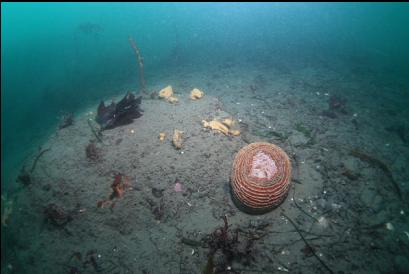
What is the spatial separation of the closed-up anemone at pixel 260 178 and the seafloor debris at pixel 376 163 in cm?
234

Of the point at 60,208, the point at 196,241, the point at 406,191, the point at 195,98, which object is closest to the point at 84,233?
the point at 60,208

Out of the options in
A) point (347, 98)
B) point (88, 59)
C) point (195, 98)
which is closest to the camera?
point (195, 98)

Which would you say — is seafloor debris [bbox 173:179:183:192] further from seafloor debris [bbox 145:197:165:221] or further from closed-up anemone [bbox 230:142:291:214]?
closed-up anemone [bbox 230:142:291:214]

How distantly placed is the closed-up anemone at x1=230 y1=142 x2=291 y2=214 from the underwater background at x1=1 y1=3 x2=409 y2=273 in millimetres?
1467

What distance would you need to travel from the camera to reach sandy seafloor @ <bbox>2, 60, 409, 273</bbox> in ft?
14.4

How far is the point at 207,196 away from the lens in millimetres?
5270

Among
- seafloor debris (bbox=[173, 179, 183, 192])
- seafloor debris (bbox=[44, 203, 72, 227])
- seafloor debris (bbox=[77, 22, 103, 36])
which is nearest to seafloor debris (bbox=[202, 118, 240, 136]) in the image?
seafloor debris (bbox=[173, 179, 183, 192])

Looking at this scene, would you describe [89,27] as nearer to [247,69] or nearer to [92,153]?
[247,69]

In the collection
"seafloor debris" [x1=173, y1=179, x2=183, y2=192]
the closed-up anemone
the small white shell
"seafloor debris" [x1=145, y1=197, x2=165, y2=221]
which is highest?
the closed-up anemone

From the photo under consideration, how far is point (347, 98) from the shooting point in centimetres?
834

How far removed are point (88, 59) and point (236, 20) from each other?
12.5m

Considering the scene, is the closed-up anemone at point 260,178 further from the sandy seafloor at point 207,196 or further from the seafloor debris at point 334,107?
the seafloor debris at point 334,107

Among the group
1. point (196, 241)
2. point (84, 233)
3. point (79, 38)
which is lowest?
point (79, 38)

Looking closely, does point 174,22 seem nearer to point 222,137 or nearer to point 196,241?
point 222,137
